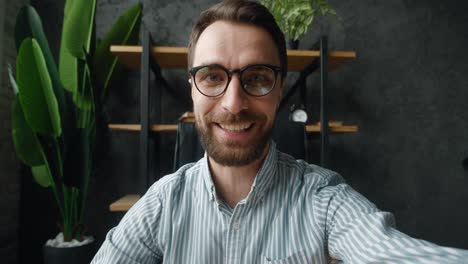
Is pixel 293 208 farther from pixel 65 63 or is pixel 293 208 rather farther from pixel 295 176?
pixel 65 63

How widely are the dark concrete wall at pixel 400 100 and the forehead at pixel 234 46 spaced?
1.15 metres

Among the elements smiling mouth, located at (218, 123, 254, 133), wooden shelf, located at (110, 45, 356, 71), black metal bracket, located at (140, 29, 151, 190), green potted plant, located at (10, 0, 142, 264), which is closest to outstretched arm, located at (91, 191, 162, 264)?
smiling mouth, located at (218, 123, 254, 133)

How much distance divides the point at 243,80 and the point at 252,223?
0.37m

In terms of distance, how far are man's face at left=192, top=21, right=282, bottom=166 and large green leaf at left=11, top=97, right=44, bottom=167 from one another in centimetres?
113

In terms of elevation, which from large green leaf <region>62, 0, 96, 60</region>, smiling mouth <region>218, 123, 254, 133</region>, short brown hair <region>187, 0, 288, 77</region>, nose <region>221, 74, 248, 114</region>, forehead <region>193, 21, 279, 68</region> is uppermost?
large green leaf <region>62, 0, 96, 60</region>

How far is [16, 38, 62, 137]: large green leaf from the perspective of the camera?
4.19ft

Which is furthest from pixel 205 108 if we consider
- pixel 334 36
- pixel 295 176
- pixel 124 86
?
pixel 334 36

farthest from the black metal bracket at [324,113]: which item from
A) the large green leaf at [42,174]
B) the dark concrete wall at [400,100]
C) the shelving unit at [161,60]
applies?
the large green leaf at [42,174]

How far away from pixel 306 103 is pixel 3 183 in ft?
6.20

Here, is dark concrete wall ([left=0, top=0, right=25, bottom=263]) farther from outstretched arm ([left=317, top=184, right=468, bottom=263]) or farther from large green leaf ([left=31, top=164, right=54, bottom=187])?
outstretched arm ([left=317, top=184, right=468, bottom=263])

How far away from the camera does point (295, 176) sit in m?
0.82

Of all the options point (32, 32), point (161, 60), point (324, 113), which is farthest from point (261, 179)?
point (32, 32)

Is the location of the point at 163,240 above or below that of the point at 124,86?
below

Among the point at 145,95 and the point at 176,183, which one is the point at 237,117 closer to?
the point at 176,183
